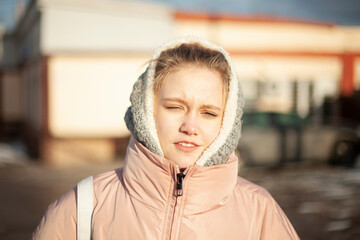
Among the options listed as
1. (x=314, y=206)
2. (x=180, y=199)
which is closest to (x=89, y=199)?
(x=180, y=199)

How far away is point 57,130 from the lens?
12.0 metres

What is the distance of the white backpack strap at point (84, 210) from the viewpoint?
5.18 ft

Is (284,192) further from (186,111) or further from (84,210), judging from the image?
(84,210)

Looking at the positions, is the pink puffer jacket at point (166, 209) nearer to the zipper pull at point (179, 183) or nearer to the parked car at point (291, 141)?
the zipper pull at point (179, 183)

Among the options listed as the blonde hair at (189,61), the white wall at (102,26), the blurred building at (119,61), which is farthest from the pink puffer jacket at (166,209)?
the white wall at (102,26)

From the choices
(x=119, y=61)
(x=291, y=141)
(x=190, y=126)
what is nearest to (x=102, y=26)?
(x=119, y=61)

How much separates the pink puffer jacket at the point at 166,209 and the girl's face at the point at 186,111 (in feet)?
0.33

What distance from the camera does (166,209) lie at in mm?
1585

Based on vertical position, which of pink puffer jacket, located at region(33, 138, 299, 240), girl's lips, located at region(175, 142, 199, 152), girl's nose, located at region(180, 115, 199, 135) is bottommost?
pink puffer jacket, located at region(33, 138, 299, 240)

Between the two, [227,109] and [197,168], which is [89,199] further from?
[227,109]

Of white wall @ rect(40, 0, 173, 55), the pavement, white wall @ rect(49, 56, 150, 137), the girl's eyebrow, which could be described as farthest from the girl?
white wall @ rect(40, 0, 173, 55)

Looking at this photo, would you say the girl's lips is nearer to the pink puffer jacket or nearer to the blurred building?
the pink puffer jacket

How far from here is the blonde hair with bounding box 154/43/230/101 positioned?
1679 millimetres

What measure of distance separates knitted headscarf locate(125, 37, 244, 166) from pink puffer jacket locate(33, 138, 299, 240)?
46mm
